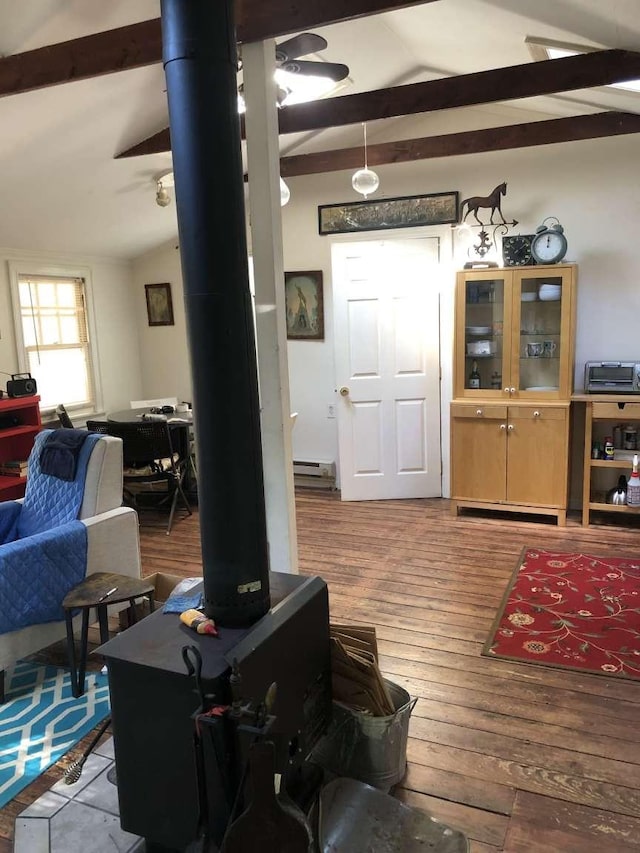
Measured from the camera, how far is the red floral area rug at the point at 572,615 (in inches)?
113

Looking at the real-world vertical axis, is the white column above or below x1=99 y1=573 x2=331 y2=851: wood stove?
above

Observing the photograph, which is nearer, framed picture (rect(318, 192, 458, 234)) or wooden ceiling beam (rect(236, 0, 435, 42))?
wooden ceiling beam (rect(236, 0, 435, 42))

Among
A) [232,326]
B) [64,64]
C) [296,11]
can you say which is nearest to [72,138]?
[64,64]

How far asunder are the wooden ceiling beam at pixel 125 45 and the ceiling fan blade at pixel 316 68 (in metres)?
0.41

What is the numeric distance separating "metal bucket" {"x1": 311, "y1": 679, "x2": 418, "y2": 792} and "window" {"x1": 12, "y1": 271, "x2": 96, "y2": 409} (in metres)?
3.96

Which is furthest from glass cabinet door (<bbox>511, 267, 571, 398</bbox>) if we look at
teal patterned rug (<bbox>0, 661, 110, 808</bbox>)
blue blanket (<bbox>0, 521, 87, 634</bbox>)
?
teal patterned rug (<bbox>0, 661, 110, 808</bbox>)

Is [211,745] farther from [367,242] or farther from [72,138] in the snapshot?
[367,242]

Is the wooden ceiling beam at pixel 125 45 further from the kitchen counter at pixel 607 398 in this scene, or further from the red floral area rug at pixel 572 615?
the kitchen counter at pixel 607 398

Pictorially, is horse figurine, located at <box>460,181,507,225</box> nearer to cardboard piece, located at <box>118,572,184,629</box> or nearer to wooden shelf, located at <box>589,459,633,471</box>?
wooden shelf, located at <box>589,459,633,471</box>

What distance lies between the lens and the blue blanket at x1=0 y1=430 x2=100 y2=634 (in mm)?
2650

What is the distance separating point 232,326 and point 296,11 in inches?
54.8

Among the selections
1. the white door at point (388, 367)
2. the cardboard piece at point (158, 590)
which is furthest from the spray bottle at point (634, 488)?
the cardboard piece at point (158, 590)

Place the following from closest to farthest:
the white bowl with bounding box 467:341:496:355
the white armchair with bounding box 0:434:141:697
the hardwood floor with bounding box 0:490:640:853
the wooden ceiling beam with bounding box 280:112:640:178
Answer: the hardwood floor with bounding box 0:490:640:853, the white armchair with bounding box 0:434:141:697, the wooden ceiling beam with bounding box 280:112:640:178, the white bowl with bounding box 467:341:496:355

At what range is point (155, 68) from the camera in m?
3.46
